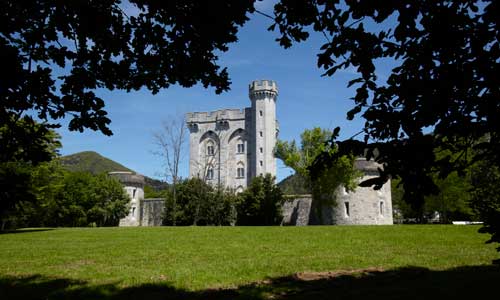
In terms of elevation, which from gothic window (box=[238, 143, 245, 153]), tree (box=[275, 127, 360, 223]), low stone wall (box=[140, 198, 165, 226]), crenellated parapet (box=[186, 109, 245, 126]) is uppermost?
crenellated parapet (box=[186, 109, 245, 126])

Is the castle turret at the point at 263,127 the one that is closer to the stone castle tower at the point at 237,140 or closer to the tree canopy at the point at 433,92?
the stone castle tower at the point at 237,140

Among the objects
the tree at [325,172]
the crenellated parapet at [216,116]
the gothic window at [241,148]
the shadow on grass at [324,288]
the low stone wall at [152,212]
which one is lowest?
the shadow on grass at [324,288]

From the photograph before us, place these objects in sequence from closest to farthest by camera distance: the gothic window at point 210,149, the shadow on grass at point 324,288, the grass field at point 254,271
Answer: the shadow on grass at point 324,288
the grass field at point 254,271
the gothic window at point 210,149

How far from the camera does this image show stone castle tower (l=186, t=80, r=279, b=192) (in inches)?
2410

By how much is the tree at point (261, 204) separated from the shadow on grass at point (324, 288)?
1236 inches

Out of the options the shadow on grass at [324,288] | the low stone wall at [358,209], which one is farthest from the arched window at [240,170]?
the shadow on grass at [324,288]

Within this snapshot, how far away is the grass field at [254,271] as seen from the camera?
6.54m

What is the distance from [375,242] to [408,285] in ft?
24.6

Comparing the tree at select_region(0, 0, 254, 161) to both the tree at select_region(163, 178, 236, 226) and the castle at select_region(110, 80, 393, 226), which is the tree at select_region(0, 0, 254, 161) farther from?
the castle at select_region(110, 80, 393, 226)

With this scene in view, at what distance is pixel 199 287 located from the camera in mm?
7125

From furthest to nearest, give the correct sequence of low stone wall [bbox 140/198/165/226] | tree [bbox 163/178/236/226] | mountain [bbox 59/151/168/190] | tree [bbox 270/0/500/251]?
mountain [bbox 59/151/168/190]
low stone wall [bbox 140/198/165/226]
tree [bbox 163/178/236/226]
tree [bbox 270/0/500/251]

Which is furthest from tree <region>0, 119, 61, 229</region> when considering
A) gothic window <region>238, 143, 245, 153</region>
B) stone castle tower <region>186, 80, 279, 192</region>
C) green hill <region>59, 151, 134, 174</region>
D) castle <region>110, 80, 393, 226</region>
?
green hill <region>59, 151, 134, 174</region>

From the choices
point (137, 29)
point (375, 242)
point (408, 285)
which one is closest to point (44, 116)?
point (137, 29)

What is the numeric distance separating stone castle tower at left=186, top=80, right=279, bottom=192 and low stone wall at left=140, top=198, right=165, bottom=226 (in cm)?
1325
